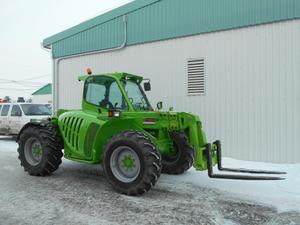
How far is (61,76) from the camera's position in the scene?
662 inches

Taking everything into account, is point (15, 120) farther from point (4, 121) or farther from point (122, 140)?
point (122, 140)

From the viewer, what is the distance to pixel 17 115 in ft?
52.4

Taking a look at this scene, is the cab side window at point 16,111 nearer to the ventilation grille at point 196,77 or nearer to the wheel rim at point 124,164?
the ventilation grille at point 196,77

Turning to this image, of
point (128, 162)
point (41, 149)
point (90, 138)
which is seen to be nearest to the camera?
point (128, 162)

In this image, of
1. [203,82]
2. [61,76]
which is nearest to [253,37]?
[203,82]

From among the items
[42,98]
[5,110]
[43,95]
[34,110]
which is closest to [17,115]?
[34,110]

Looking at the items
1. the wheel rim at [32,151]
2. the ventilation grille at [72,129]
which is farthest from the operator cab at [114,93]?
the wheel rim at [32,151]

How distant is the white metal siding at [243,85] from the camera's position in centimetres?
1015

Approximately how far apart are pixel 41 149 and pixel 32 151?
0.49 m

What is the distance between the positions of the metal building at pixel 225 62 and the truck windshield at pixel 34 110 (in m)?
3.92

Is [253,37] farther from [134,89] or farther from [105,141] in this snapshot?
[105,141]

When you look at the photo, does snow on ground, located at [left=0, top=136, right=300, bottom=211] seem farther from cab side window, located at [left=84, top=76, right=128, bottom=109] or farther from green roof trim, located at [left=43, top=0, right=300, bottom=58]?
green roof trim, located at [left=43, top=0, right=300, bottom=58]

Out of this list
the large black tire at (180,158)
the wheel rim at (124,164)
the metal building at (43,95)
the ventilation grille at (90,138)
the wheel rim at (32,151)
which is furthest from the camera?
the metal building at (43,95)

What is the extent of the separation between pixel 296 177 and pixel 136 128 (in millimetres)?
4070
